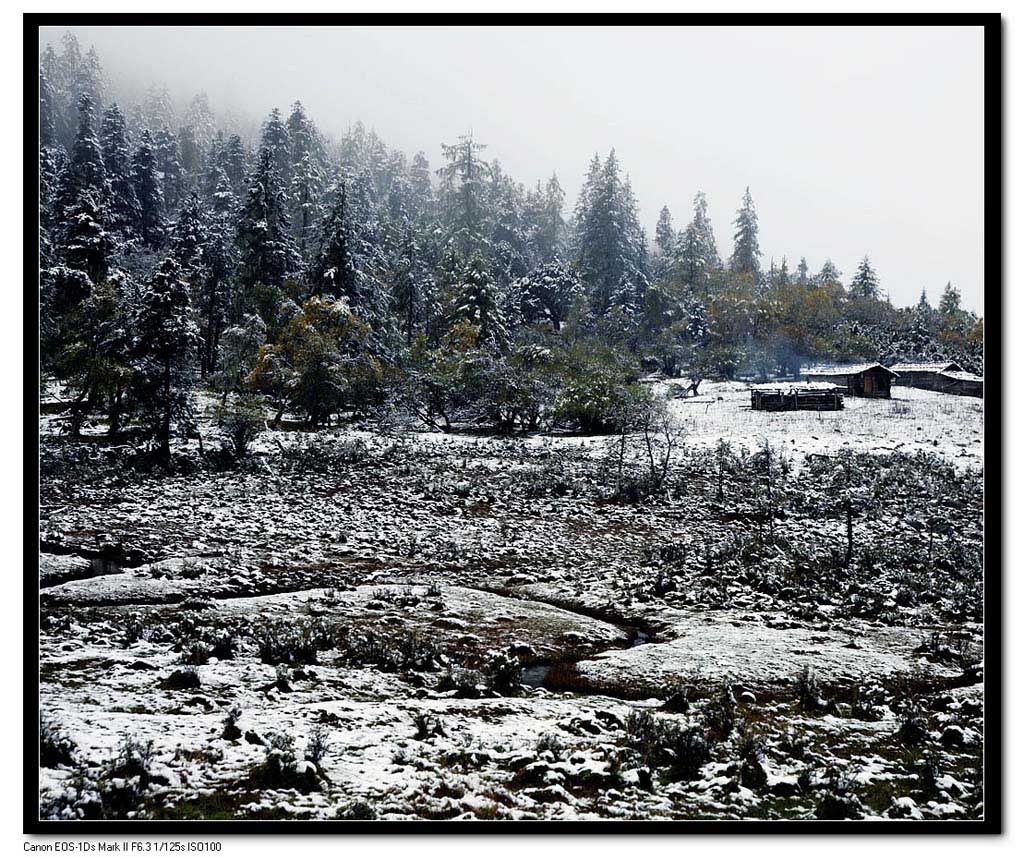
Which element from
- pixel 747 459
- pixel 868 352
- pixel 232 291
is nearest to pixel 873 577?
pixel 747 459

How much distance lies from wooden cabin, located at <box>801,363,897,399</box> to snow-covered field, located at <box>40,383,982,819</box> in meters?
0.16

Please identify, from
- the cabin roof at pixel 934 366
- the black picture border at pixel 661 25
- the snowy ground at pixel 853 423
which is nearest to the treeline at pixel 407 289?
the cabin roof at pixel 934 366

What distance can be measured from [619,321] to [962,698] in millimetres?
4121

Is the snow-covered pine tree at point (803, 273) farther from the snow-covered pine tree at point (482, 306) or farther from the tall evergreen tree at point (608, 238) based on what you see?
the snow-covered pine tree at point (482, 306)

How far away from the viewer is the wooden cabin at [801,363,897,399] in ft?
20.9

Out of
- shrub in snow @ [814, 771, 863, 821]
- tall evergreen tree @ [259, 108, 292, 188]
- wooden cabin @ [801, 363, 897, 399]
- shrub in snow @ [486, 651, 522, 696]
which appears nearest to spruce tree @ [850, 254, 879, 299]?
wooden cabin @ [801, 363, 897, 399]

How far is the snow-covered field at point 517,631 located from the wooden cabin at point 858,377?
157 millimetres

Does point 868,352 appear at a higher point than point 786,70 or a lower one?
lower

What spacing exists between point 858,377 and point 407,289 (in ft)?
13.8

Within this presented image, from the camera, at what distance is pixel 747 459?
647 cm

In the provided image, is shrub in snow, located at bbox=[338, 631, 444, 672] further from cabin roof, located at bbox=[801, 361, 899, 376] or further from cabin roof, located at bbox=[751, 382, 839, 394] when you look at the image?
cabin roof, located at bbox=[801, 361, 899, 376]

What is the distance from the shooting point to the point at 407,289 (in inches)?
272
